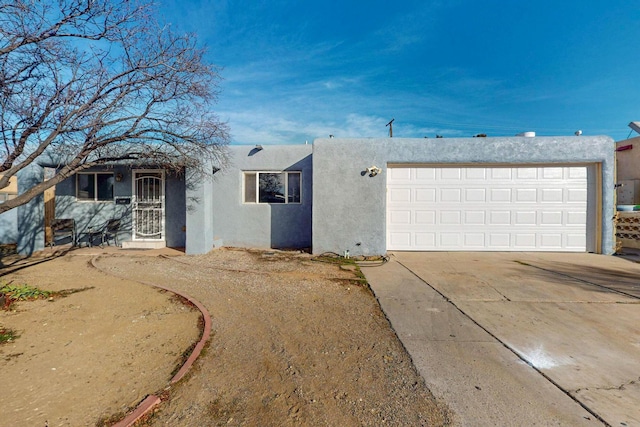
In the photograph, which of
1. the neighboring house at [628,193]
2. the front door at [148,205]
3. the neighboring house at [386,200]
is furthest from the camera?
the front door at [148,205]

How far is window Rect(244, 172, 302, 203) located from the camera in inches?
380

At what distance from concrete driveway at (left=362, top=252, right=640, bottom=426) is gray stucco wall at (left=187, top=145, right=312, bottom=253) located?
3.41m

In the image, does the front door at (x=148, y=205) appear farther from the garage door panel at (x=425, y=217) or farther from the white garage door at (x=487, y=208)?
the garage door panel at (x=425, y=217)

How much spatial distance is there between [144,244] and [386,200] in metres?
7.82

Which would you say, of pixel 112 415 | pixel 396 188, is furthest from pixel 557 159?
pixel 112 415

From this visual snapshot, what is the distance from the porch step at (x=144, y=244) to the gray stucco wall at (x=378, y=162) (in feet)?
16.9

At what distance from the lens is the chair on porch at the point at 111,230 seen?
9.21m

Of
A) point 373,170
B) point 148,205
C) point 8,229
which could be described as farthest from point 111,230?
point 373,170

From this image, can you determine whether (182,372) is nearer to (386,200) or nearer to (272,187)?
(386,200)

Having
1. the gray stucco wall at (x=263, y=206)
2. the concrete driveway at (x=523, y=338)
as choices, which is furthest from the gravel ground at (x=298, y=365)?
the gray stucco wall at (x=263, y=206)

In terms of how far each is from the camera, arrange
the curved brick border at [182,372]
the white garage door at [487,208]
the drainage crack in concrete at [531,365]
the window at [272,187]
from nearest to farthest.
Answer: the curved brick border at [182,372]
the drainage crack in concrete at [531,365]
the white garage door at [487,208]
the window at [272,187]

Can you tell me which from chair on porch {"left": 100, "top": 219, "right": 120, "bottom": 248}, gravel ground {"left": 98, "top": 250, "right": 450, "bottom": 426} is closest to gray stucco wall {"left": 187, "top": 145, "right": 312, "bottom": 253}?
chair on porch {"left": 100, "top": 219, "right": 120, "bottom": 248}

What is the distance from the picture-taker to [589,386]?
2.59 meters

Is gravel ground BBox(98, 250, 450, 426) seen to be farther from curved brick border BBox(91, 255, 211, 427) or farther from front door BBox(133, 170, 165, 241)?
front door BBox(133, 170, 165, 241)
